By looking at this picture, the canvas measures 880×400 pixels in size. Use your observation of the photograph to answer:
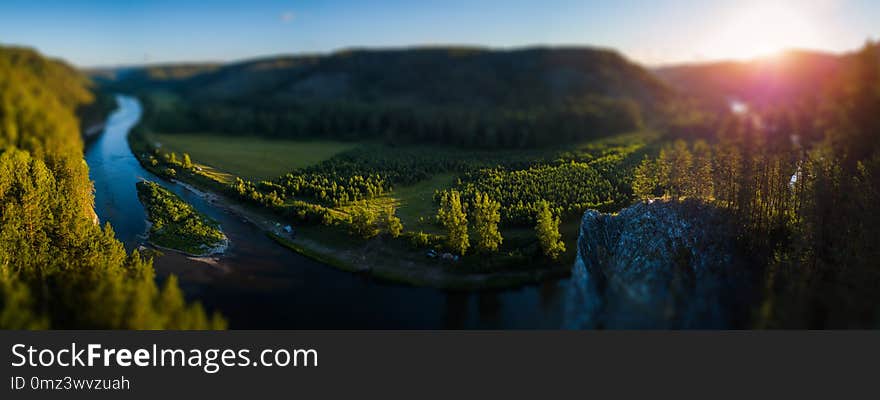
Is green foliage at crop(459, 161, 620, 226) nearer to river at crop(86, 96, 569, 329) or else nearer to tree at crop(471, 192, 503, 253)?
tree at crop(471, 192, 503, 253)

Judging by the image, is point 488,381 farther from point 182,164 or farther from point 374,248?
point 182,164

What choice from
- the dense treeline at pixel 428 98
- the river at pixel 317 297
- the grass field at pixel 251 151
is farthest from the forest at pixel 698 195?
the dense treeline at pixel 428 98

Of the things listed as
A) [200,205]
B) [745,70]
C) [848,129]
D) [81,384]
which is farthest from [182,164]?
[745,70]

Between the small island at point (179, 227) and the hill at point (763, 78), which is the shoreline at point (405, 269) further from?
the hill at point (763, 78)

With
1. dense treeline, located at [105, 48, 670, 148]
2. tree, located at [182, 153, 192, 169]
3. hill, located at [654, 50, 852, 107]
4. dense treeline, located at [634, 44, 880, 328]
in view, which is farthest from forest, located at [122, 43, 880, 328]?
hill, located at [654, 50, 852, 107]

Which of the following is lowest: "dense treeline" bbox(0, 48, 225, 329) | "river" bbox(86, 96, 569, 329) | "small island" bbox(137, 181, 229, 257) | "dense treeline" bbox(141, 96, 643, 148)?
"river" bbox(86, 96, 569, 329)

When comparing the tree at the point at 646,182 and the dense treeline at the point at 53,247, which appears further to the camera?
the tree at the point at 646,182

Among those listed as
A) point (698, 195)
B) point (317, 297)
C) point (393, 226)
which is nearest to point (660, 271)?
point (698, 195)
